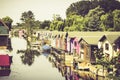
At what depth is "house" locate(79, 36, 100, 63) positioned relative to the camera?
12.5 m

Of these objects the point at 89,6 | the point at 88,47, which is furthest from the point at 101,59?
the point at 89,6

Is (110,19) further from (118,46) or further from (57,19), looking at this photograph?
(57,19)

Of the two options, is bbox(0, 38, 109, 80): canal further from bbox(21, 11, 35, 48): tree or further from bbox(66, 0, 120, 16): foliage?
bbox(66, 0, 120, 16): foliage

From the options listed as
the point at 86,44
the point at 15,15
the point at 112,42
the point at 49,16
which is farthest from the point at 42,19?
the point at 112,42

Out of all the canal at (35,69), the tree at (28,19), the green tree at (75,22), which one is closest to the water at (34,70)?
the canal at (35,69)

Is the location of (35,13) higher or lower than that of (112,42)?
higher

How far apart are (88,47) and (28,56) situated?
301 centimetres

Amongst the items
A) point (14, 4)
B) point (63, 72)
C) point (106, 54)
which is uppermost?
point (14, 4)

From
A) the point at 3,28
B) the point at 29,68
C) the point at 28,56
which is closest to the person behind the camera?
the point at 3,28

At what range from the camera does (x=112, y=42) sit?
11594 mm

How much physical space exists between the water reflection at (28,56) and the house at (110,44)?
384cm

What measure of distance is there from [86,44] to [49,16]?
1.84 meters

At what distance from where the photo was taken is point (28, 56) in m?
14.6

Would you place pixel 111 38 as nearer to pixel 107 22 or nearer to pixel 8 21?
pixel 107 22
